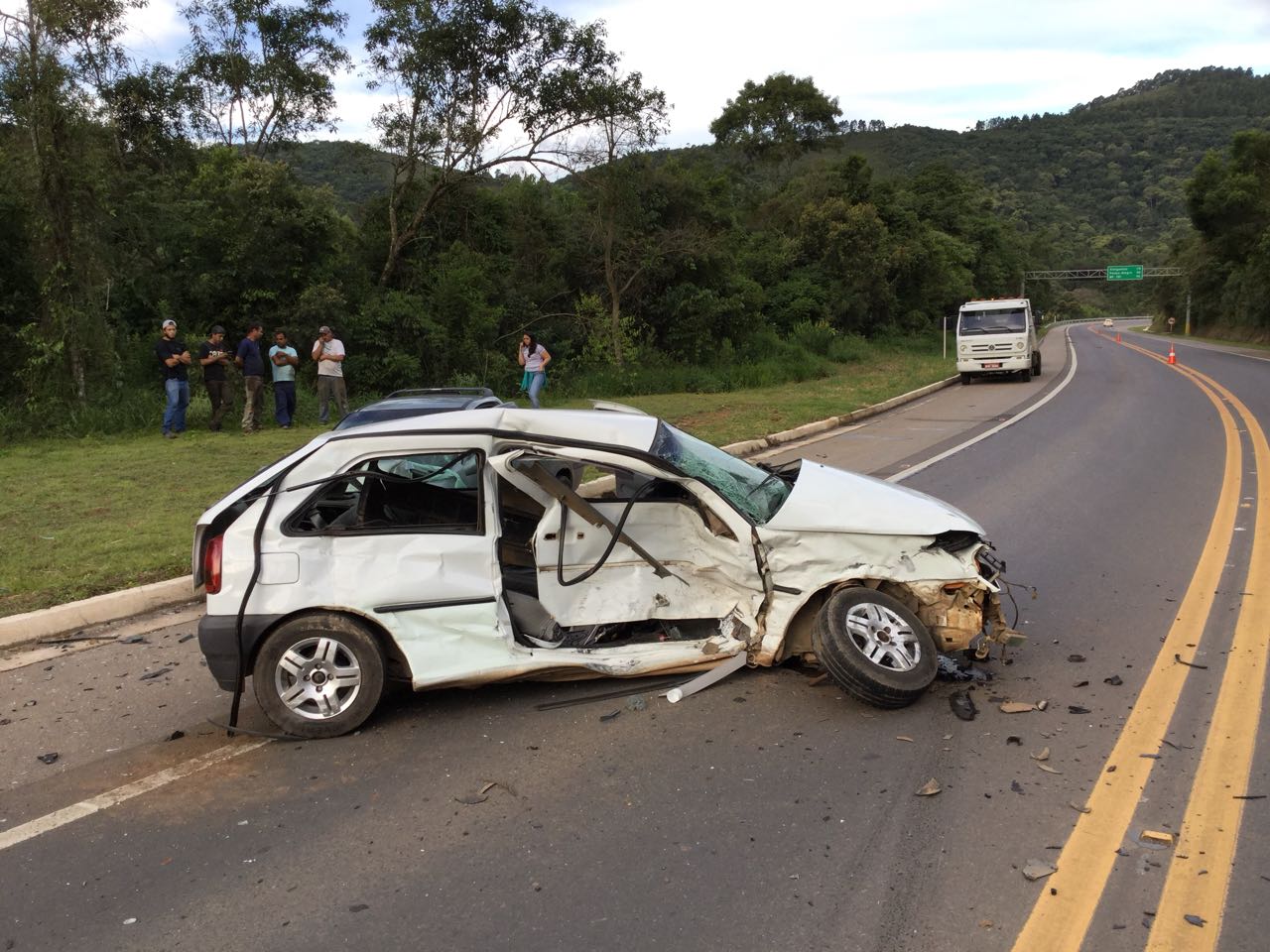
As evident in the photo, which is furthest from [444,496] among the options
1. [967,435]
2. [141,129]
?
[141,129]

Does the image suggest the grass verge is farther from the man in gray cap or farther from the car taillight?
the car taillight

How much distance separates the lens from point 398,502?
218 inches

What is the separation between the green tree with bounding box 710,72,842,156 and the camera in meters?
51.8

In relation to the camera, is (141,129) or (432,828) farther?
(141,129)

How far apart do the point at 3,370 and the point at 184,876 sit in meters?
16.5

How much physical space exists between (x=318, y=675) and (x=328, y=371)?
1169 centimetres

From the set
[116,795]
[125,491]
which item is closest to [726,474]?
[116,795]

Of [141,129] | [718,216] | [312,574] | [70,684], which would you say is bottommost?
[70,684]

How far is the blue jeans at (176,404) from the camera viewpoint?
14578 millimetres

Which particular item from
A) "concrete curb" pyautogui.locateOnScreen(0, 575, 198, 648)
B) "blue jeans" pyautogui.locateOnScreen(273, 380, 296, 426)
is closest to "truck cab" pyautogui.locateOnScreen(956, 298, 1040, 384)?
"blue jeans" pyautogui.locateOnScreen(273, 380, 296, 426)

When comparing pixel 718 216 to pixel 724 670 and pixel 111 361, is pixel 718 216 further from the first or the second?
pixel 724 670

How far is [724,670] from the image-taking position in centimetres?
501

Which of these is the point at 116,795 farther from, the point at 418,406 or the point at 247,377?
the point at 247,377

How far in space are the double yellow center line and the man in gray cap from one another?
13352 mm
